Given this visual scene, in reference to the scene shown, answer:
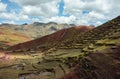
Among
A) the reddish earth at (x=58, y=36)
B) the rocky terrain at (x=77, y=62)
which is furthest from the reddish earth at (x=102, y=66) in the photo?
the reddish earth at (x=58, y=36)

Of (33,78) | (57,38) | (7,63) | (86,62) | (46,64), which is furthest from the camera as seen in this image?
(57,38)

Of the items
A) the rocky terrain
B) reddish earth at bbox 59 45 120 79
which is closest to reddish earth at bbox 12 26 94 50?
the rocky terrain

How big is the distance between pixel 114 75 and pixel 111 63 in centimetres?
245

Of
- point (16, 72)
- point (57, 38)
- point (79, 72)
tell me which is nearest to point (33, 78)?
point (16, 72)

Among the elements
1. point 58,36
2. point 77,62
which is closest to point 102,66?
point 77,62

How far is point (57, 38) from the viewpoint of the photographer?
7092 inches

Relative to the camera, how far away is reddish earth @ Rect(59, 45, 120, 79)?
45.0 metres

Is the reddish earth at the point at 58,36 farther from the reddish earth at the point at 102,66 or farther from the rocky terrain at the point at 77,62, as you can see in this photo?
the reddish earth at the point at 102,66

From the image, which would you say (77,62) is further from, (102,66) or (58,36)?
(58,36)

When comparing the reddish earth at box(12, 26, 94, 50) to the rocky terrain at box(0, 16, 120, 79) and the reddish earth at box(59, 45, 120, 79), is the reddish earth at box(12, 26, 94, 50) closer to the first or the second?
the rocky terrain at box(0, 16, 120, 79)

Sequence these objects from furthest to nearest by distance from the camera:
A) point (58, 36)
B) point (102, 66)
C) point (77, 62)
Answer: point (58, 36)
point (77, 62)
point (102, 66)

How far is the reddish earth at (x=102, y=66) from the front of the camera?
45.0m

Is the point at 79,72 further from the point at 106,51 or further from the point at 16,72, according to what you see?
the point at 16,72

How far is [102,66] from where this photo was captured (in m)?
46.9
